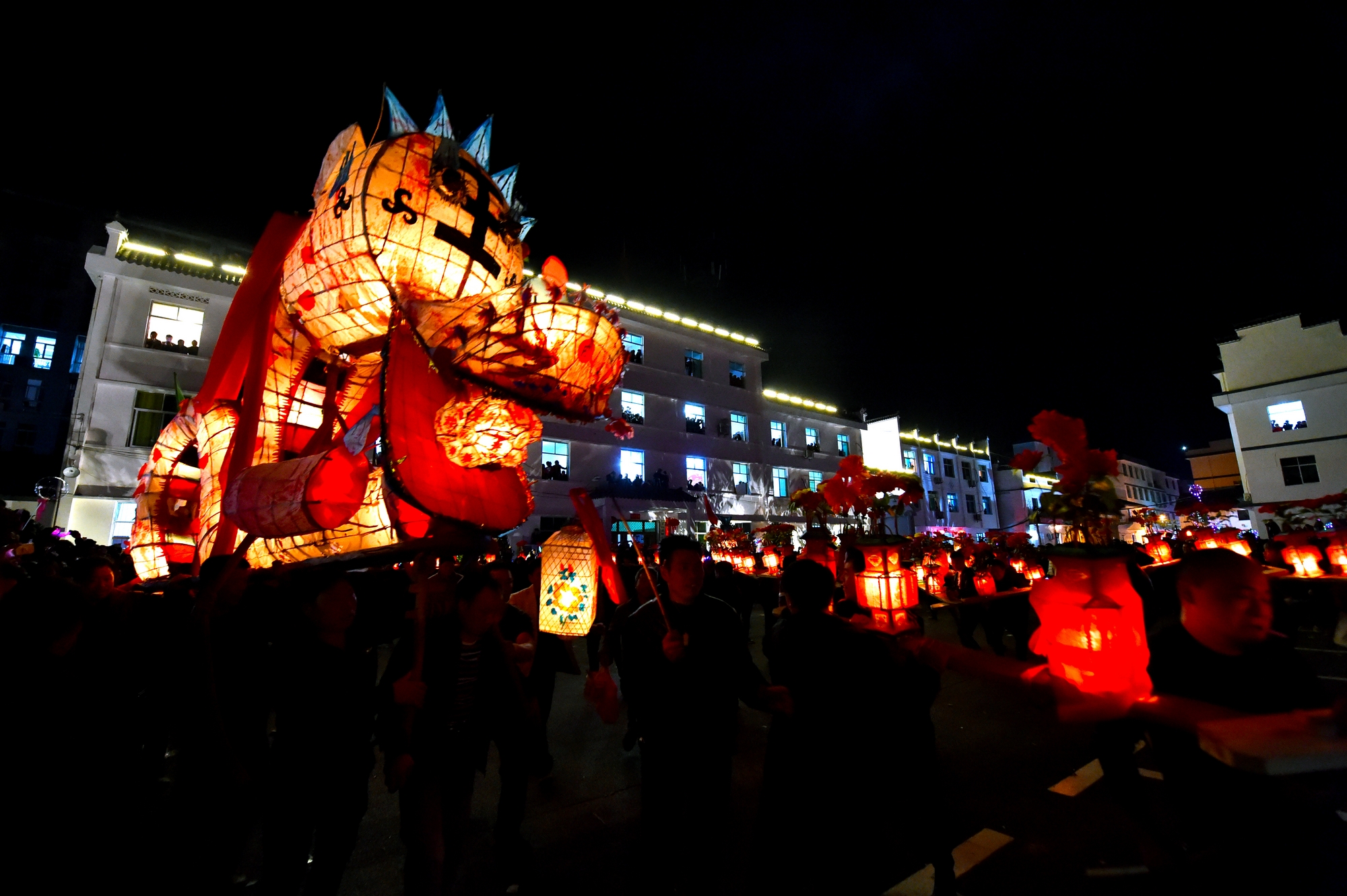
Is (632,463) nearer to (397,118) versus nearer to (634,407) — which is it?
(634,407)

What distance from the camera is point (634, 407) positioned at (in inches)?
910

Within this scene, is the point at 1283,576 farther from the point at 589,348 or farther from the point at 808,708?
the point at 589,348

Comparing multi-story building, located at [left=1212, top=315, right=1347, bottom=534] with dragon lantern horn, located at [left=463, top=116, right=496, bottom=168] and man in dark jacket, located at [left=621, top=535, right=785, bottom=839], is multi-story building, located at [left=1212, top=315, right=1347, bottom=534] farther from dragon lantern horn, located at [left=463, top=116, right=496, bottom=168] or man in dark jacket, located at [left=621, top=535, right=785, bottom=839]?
dragon lantern horn, located at [left=463, top=116, right=496, bottom=168]

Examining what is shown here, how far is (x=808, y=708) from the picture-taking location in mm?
3027

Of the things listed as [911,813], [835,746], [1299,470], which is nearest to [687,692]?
[835,746]

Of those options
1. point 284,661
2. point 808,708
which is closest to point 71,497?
point 284,661

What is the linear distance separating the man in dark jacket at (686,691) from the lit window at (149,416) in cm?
1805

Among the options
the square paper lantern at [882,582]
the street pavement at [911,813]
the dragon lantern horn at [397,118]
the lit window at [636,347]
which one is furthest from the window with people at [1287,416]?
the dragon lantern horn at [397,118]

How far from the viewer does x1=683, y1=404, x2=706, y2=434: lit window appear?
2481 cm

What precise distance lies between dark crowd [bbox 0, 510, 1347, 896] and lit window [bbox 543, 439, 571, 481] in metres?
16.8

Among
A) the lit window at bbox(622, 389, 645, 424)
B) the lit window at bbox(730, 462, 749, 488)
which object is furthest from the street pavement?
the lit window at bbox(730, 462, 749, 488)

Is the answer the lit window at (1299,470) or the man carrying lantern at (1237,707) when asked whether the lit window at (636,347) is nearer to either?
the man carrying lantern at (1237,707)

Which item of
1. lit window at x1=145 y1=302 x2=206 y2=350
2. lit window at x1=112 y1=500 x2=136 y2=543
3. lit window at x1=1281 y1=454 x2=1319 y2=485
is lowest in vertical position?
lit window at x1=112 y1=500 x2=136 y2=543

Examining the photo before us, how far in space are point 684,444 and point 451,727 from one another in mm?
21128
